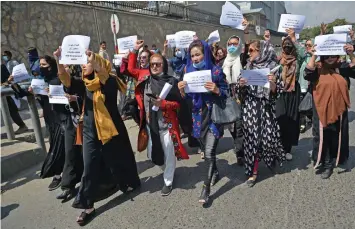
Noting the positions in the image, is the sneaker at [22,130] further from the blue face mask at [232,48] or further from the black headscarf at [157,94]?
the blue face mask at [232,48]

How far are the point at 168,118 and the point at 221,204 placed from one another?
46.4 inches

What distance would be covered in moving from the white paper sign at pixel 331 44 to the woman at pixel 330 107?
191 millimetres

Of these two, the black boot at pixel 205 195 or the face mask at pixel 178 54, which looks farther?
the face mask at pixel 178 54

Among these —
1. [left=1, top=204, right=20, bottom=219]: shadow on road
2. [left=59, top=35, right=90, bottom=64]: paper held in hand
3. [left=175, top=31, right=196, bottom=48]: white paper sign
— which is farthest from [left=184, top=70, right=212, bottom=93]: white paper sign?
[left=1, top=204, right=20, bottom=219]: shadow on road

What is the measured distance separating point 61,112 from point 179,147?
1.57 m

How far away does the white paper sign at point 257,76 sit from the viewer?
3.47 meters

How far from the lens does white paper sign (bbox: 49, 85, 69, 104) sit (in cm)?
383

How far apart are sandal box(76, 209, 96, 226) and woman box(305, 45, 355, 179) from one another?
2.76 meters

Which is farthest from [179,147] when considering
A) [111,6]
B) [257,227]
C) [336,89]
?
[111,6]

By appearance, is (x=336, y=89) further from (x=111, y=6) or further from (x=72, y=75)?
(x=111, y=6)

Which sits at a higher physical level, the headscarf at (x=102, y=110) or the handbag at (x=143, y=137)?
the headscarf at (x=102, y=110)

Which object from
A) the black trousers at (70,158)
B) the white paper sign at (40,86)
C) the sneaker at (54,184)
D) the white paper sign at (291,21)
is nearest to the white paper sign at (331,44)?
the white paper sign at (291,21)

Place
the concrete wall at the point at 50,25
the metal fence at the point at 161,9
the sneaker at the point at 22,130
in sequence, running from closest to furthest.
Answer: the sneaker at the point at 22,130 → the concrete wall at the point at 50,25 → the metal fence at the point at 161,9

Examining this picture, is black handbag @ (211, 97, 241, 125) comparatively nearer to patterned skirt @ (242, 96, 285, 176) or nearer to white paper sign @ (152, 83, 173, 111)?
patterned skirt @ (242, 96, 285, 176)
